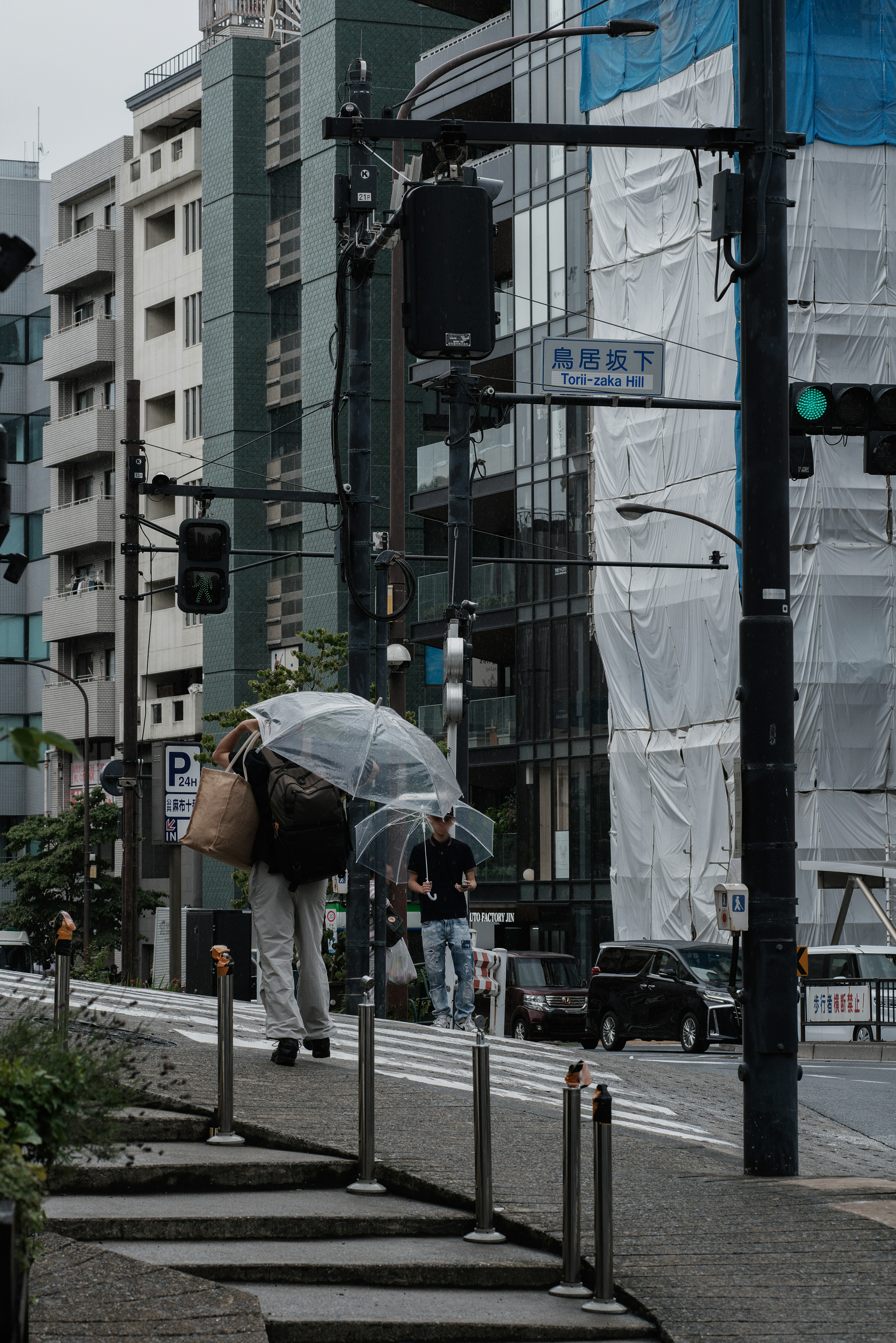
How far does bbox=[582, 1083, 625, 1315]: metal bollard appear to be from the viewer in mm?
6078

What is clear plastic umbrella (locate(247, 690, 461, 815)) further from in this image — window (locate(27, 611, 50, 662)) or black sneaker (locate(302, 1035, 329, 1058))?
window (locate(27, 611, 50, 662))

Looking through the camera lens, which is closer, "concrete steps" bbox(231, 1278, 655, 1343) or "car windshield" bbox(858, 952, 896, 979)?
"concrete steps" bbox(231, 1278, 655, 1343)

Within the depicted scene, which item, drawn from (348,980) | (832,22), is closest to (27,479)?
(832,22)

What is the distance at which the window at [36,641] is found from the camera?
88000 mm

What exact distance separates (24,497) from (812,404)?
79932mm

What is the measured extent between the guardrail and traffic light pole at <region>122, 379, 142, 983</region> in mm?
10086

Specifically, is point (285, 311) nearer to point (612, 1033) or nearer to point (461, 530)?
point (612, 1033)

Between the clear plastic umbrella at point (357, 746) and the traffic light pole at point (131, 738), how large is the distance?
56.9 feet

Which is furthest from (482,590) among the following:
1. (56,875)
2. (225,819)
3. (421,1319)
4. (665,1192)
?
(421,1319)

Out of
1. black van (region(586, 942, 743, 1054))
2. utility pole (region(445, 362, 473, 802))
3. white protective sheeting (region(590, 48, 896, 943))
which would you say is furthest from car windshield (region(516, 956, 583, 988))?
utility pole (region(445, 362, 473, 802))

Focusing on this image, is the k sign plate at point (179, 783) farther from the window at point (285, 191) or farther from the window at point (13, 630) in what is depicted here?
the window at point (13, 630)

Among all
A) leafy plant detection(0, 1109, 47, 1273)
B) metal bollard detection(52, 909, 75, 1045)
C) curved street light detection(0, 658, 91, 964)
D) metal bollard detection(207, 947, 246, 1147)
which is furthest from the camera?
curved street light detection(0, 658, 91, 964)

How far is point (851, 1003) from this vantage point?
100 feet

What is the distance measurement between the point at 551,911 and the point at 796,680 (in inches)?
552
